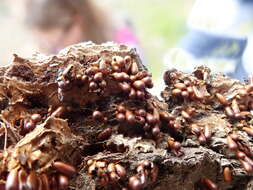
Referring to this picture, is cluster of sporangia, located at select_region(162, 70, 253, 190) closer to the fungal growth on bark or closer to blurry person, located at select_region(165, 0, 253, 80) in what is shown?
the fungal growth on bark

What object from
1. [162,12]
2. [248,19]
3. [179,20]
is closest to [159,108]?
[248,19]

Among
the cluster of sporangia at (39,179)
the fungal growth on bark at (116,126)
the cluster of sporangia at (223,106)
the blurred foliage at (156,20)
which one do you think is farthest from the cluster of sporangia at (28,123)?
the blurred foliage at (156,20)

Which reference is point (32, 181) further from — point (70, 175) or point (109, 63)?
point (109, 63)

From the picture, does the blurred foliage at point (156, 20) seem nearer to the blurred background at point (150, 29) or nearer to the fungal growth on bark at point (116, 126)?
the blurred background at point (150, 29)

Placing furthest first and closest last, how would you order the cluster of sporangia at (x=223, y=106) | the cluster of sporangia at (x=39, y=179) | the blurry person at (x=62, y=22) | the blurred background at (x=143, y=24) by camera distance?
the blurred background at (x=143, y=24), the blurry person at (x=62, y=22), the cluster of sporangia at (x=223, y=106), the cluster of sporangia at (x=39, y=179)

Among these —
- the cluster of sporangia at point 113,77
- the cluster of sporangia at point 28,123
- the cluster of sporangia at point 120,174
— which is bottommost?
the cluster of sporangia at point 120,174

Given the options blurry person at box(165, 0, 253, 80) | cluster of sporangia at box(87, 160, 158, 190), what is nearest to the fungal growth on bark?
cluster of sporangia at box(87, 160, 158, 190)

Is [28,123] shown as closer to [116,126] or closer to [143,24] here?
[116,126]
